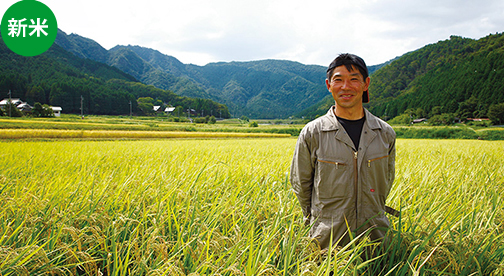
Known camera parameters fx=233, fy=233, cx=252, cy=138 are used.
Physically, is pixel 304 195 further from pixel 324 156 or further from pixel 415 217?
pixel 415 217

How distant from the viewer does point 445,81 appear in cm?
7069

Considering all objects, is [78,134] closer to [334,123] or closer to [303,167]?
[303,167]

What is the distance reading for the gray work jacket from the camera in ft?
4.88

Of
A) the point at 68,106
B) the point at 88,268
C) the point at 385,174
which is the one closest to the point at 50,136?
the point at 88,268

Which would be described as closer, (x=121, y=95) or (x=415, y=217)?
(x=415, y=217)

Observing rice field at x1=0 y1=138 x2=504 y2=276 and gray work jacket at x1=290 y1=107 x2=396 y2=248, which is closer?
rice field at x1=0 y1=138 x2=504 y2=276

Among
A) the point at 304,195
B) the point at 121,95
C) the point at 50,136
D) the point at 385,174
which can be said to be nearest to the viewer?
the point at 385,174

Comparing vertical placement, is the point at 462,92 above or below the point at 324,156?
→ above

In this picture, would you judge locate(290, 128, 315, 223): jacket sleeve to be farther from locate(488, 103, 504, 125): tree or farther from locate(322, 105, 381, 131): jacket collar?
locate(488, 103, 504, 125): tree

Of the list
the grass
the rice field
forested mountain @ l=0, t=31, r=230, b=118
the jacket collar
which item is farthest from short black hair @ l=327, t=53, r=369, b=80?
forested mountain @ l=0, t=31, r=230, b=118

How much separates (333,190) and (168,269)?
1.05 meters

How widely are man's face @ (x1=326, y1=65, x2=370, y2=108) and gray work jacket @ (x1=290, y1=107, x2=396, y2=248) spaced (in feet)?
0.46

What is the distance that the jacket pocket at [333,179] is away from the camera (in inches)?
58.5

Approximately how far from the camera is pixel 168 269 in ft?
3.69
